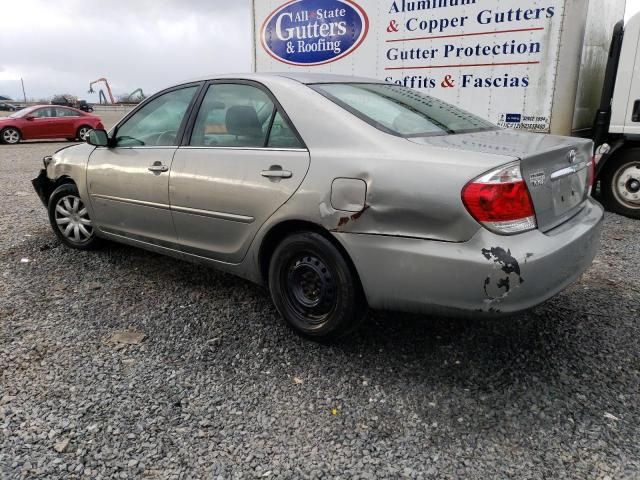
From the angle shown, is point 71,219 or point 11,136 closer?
point 71,219

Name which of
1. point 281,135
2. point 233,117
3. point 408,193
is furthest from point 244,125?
point 408,193

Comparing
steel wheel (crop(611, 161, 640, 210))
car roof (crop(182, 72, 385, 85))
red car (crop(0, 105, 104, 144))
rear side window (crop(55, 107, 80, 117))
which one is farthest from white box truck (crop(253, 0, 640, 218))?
rear side window (crop(55, 107, 80, 117))

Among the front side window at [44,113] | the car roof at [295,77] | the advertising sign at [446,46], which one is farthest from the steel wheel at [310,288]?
the front side window at [44,113]

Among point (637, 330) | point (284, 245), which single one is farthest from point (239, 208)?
point (637, 330)

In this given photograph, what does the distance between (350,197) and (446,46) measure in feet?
14.7

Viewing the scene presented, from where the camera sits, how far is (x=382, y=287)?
2639 mm

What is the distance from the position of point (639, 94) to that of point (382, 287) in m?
4.91

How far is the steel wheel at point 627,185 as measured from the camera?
6.11 metres

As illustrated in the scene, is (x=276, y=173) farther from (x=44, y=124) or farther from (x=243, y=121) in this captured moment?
(x=44, y=124)

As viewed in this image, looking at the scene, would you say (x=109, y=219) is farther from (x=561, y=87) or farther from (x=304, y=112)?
(x=561, y=87)

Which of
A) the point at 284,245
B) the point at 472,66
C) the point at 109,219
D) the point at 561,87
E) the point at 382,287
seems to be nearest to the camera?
the point at 382,287

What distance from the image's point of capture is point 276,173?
9.75 ft

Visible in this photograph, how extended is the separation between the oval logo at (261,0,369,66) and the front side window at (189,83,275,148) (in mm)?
4171

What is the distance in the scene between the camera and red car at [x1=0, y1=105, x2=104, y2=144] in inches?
661
